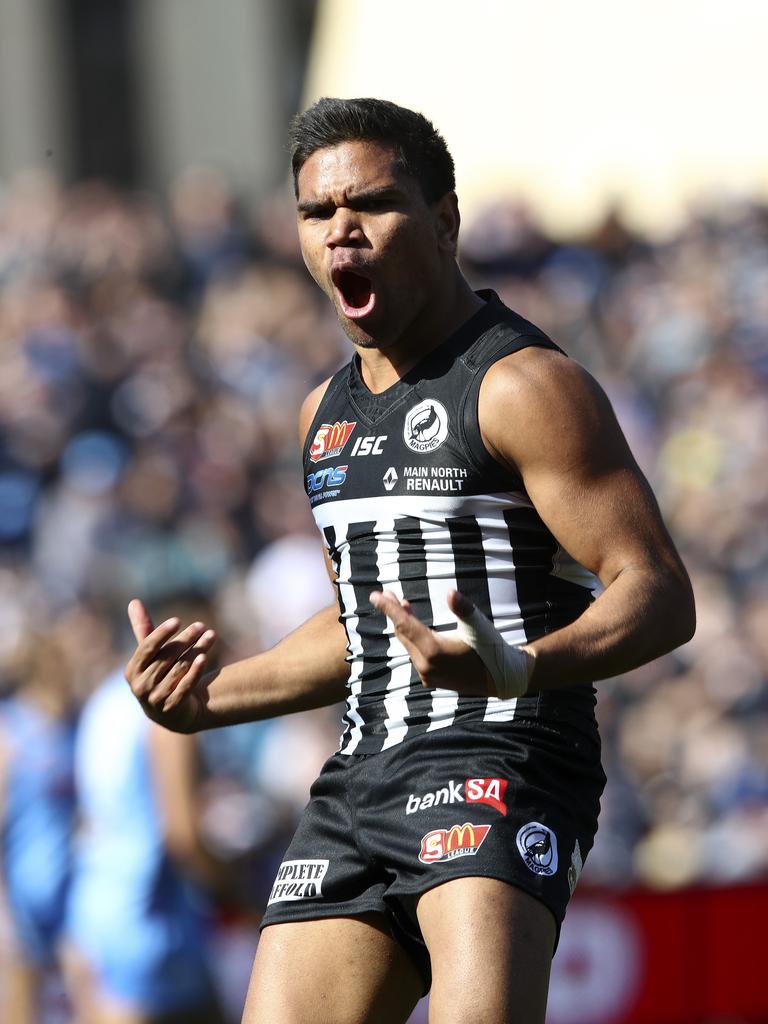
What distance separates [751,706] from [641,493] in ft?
25.8

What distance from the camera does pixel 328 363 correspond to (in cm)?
1296

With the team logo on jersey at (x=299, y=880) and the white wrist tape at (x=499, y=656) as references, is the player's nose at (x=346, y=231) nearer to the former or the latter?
the white wrist tape at (x=499, y=656)

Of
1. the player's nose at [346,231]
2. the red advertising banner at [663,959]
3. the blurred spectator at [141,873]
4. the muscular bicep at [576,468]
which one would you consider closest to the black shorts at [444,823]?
the muscular bicep at [576,468]

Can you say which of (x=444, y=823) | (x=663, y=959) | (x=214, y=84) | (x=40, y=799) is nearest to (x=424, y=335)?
(x=444, y=823)

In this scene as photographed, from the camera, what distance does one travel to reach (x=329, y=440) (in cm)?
414

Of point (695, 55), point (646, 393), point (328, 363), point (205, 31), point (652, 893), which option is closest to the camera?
point (652, 893)

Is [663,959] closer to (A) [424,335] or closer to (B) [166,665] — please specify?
(B) [166,665]

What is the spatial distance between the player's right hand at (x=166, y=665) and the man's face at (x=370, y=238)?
2.68 feet

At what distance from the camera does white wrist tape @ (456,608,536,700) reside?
324cm

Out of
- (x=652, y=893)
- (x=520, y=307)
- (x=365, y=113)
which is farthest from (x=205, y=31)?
(x=365, y=113)

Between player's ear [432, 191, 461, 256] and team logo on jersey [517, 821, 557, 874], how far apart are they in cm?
130

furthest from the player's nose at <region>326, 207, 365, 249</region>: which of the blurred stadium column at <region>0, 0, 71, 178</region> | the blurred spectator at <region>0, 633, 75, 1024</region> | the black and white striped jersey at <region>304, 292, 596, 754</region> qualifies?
the blurred stadium column at <region>0, 0, 71, 178</region>

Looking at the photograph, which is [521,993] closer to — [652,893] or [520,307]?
[652,893]

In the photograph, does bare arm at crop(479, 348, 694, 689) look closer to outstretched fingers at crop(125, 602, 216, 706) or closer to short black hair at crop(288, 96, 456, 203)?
short black hair at crop(288, 96, 456, 203)
